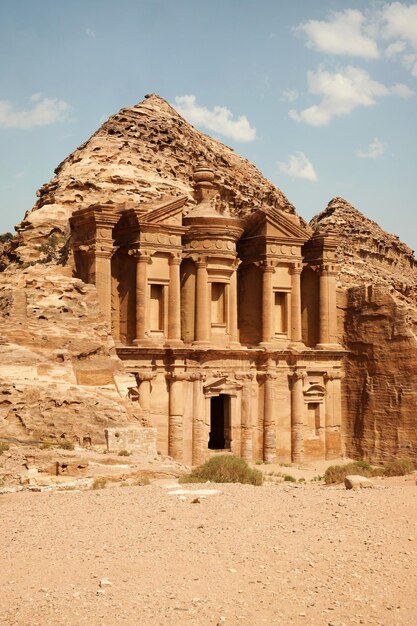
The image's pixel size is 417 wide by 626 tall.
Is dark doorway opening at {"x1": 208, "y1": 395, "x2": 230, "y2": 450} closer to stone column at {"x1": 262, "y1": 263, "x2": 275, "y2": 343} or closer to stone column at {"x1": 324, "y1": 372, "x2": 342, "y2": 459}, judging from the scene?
stone column at {"x1": 262, "y1": 263, "x2": 275, "y2": 343}

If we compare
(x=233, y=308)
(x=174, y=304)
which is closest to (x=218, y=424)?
(x=233, y=308)

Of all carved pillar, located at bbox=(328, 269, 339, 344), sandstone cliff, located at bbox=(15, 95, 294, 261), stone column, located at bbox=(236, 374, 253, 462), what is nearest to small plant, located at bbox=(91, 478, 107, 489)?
stone column, located at bbox=(236, 374, 253, 462)

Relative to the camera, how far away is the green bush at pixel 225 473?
17.0 m

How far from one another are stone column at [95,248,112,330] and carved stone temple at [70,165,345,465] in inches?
1.7

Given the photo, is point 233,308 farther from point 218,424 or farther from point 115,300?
point 218,424

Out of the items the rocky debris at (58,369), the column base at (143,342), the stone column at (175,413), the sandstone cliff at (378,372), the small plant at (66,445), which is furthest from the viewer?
the sandstone cliff at (378,372)

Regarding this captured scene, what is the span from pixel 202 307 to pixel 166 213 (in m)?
3.74

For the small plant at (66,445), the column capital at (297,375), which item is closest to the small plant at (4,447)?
the small plant at (66,445)

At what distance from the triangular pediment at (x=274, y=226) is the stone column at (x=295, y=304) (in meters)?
1.26

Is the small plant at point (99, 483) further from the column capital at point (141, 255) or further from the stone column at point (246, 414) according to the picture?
the stone column at point (246, 414)

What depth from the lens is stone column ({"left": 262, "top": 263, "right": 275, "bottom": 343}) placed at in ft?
107

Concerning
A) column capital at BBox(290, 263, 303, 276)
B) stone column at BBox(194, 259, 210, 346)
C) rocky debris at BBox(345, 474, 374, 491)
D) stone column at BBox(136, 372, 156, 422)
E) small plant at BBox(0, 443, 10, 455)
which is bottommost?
rocky debris at BBox(345, 474, 374, 491)

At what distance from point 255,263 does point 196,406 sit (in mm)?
6519

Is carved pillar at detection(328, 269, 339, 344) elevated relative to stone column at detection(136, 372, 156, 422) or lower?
elevated
